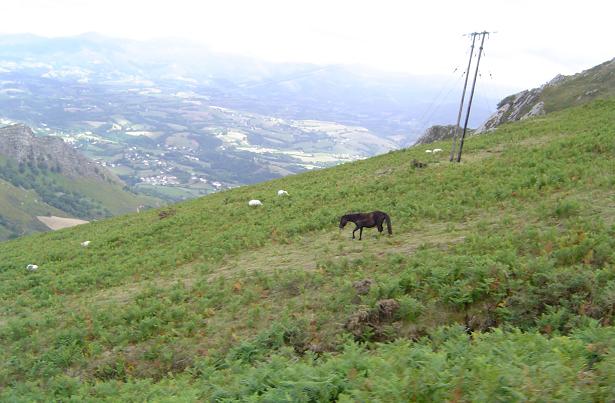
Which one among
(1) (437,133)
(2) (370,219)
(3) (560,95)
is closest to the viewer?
(2) (370,219)

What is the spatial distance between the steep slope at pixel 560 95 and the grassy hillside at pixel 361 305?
3822cm

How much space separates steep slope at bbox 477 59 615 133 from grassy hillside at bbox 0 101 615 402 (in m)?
38.2

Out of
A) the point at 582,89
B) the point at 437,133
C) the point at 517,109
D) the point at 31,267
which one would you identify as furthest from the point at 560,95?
the point at 31,267

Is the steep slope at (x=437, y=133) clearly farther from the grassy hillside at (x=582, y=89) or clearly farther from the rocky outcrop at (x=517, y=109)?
the grassy hillside at (x=582, y=89)

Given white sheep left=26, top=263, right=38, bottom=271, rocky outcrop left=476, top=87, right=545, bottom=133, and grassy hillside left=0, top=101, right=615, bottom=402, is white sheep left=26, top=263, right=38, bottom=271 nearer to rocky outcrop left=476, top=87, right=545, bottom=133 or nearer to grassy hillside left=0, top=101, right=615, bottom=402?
grassy hillside left=0, top=101, right=615, bottom=402

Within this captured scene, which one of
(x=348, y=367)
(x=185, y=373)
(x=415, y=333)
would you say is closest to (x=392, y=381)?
(x=348, y=367)

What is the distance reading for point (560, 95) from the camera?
6462 centimetres

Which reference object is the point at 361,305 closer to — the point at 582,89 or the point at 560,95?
the point at 560,95

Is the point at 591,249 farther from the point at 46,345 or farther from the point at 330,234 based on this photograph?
the point at 46,345

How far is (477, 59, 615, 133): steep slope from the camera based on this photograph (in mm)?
60594

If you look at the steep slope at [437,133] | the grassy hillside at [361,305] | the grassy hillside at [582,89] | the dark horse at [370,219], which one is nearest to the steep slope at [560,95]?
the grassy hillside at [582,89]

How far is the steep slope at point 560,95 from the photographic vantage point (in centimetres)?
6059

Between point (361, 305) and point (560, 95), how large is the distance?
2558 inches

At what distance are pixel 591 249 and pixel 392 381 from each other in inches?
329
